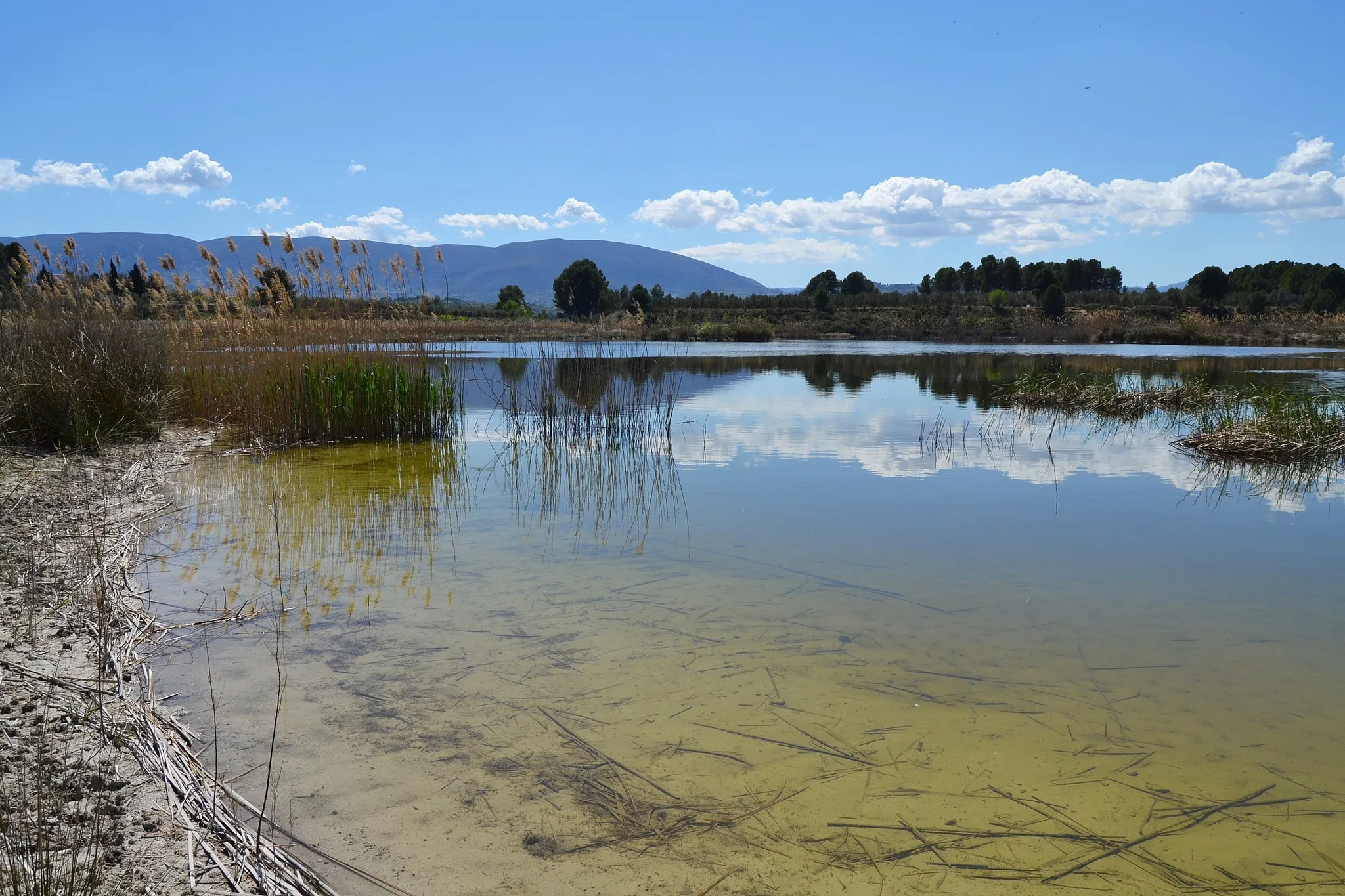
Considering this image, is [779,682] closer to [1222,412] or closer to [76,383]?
[76,383]

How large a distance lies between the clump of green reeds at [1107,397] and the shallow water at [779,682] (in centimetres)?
567

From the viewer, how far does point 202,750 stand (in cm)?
258

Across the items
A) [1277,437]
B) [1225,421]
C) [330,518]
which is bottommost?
[330,518]

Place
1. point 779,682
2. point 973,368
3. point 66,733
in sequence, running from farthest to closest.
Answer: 1. point 973,368
2. point 779,682
3. point 66,733

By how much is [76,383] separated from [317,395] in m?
2.39

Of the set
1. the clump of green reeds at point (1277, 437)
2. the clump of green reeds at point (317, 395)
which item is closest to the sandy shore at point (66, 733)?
the clump of green reeds at point (317, 395)

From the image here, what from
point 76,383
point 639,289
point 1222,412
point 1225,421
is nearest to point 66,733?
point 76,383

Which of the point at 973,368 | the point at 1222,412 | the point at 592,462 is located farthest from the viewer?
the point at 973,368

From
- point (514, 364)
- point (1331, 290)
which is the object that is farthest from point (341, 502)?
point (1331, 290)

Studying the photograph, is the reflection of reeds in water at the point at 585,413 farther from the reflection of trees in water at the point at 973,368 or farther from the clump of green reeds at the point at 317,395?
the reflection of trees in water at the point at 973,368

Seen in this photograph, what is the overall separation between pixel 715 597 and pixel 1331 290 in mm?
51528

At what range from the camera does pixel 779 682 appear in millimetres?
3137

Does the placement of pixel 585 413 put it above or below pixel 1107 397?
below

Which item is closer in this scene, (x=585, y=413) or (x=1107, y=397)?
(x=585, y=413)
